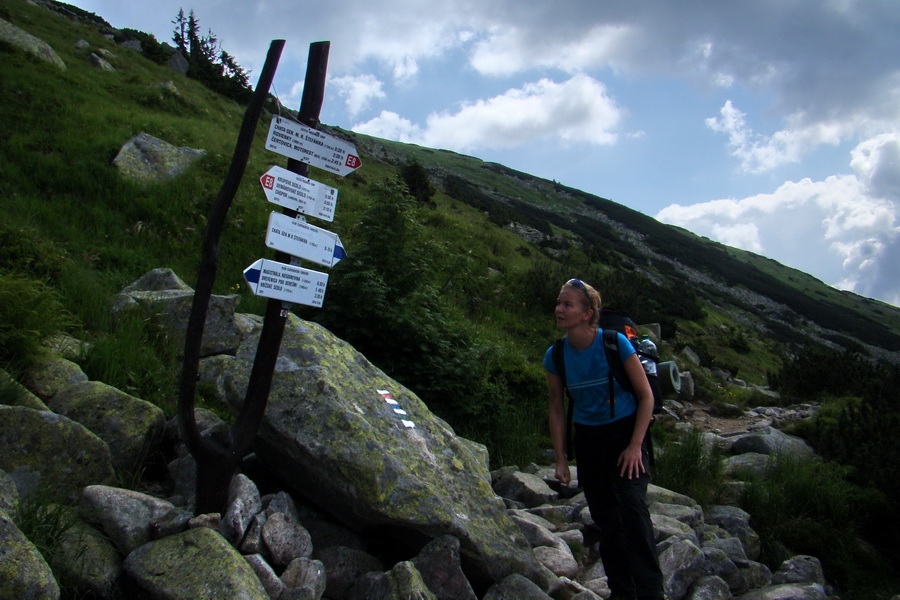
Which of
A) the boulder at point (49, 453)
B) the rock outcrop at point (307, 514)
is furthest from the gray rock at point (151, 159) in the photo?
the boulder at point (49, 453)

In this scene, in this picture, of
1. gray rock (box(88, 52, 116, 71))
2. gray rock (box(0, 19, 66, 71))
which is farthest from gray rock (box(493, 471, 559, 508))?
gray rock (box(88, 52, 116, 71))

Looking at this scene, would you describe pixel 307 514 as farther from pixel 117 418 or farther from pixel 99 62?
pixel 99 62

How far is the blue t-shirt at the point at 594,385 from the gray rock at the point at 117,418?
3.22m

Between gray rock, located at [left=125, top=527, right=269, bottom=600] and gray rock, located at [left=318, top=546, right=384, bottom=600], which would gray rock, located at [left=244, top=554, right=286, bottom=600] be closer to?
gray rock, located at [left=125, top=527, right=269, bottom=600]

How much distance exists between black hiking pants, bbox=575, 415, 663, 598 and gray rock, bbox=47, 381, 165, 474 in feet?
10.8

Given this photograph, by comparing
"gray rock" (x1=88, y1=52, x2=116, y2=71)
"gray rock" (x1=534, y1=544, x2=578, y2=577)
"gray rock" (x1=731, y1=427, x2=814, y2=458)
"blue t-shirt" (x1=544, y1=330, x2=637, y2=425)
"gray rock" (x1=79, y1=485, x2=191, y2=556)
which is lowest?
"gray rock" (x1=534, y1=544, x2=578, y2=577)

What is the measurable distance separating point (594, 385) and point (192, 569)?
284 cm

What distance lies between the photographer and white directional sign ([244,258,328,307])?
10.7 feet

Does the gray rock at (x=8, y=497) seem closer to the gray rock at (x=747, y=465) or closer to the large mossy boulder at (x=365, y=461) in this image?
the large mossy boulder at (x=365, y=461)

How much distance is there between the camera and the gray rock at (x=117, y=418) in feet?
12.6

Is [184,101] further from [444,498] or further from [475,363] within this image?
[444,498]

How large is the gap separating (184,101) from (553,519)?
2205 centimetres

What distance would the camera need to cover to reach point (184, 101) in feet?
69.9

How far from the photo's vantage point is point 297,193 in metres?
3.50
